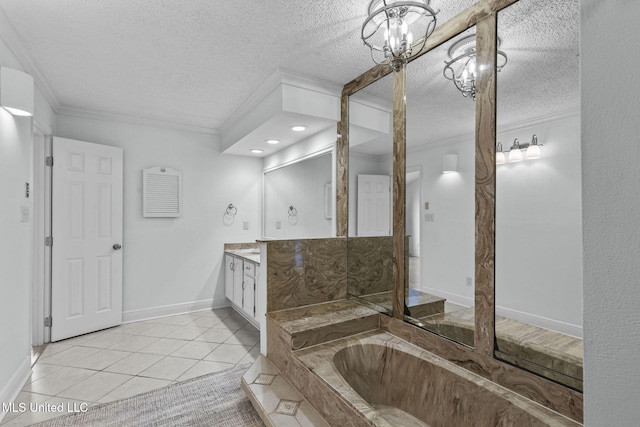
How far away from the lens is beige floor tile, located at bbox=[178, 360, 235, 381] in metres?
2.48

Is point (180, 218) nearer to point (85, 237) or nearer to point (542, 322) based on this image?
point (85, 237)

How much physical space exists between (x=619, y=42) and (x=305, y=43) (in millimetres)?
1837

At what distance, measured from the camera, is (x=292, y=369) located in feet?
6.27

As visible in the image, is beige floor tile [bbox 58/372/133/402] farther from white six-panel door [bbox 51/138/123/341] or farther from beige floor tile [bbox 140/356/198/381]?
white six-panel door [bbox 51/138/123/341]

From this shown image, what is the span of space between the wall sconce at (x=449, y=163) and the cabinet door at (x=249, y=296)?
2.25 metres

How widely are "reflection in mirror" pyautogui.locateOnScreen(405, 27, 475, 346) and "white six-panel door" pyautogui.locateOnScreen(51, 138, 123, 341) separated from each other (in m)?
3.18

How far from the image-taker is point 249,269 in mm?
3447

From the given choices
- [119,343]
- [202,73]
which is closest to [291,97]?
[202,73]

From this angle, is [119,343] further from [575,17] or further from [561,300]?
[575,17]

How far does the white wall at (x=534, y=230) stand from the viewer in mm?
1358

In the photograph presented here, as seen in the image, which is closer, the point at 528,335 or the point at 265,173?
the point at 528,335

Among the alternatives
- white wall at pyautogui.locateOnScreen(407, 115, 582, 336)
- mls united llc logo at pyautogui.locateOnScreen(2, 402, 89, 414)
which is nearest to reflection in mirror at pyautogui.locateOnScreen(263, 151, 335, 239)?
white wall at pyautogui.locateOnScreen(407, 115, 582, 336)

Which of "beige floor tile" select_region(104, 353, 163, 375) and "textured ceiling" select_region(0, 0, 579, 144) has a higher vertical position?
"textured ceiling" select_region(0, 0, 579, 144)

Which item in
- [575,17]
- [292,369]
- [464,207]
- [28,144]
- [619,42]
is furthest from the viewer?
[28,144]
